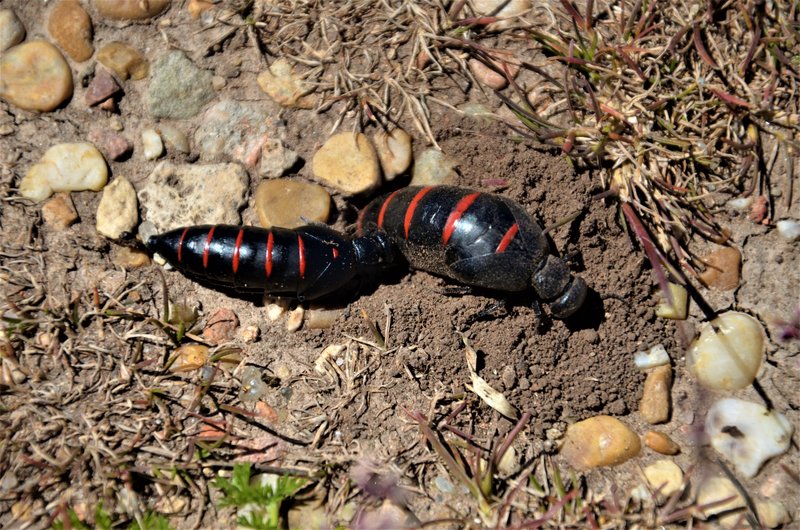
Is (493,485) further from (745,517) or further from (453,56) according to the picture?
(453,56)

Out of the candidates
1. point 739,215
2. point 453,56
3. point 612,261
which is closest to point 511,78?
point 453,56

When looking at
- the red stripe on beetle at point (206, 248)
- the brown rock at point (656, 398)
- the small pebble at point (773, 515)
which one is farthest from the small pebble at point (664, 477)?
the red stripe on beetle at point (206, 248)

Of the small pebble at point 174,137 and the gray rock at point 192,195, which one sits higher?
the small pebble at point 174,137

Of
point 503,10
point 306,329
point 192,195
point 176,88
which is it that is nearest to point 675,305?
point 503,10

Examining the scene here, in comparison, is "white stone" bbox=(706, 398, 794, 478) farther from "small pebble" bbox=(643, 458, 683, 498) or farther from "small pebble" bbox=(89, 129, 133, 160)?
"small pebble" bbox=(89, 129, 133, 160)

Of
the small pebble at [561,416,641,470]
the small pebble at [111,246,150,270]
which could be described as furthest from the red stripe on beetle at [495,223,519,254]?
the small pebble at [111,246,150,270]

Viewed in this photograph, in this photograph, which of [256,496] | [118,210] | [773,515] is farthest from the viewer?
[118,210]

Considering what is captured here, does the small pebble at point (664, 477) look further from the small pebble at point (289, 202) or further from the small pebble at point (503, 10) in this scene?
the small pebble at point (503, 10)

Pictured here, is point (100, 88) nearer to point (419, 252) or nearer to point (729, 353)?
point (419, 252)
